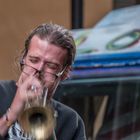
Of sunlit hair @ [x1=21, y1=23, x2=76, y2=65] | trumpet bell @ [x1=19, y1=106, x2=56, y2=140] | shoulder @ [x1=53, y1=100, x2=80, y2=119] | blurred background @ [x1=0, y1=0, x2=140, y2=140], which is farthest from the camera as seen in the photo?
blurred background @ [x1=0, y1=0, x2=140, y2=140]

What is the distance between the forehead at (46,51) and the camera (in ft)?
9.21

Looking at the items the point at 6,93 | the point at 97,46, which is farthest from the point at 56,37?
the point at 97,46

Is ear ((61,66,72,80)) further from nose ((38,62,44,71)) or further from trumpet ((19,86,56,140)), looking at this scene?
trumpet ((19,86,56,140))

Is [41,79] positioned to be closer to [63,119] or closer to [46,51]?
[46,51]

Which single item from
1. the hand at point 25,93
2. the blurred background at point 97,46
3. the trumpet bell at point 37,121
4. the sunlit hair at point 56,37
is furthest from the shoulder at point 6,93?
the blurred background at point 97,46

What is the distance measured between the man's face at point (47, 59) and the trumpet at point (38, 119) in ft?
0.84

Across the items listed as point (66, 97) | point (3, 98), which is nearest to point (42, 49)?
point (3, 98)

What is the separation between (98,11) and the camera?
9328mm

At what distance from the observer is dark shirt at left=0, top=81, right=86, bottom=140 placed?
296 cm

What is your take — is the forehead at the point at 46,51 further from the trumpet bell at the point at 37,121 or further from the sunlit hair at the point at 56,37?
the trumpet bell at the point at 37,121

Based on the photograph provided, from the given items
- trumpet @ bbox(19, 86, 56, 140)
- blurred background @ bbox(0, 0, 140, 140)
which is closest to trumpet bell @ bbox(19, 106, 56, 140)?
trumpet @ bbox(19, 86, 56, 140)

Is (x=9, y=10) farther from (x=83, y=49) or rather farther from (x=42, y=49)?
(x=42, y=49)

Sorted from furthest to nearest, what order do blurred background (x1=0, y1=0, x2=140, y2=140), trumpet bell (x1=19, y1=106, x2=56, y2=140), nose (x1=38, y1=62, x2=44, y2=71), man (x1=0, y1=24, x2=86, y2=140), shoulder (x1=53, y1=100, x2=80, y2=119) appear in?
1. blurred background (x1=0, y1=0, x2=140, y2=140)
2. shoulder (x1=53, y1=100, x2=80, y2=119)
3. nose (x1=38, y1=62, x2=44, y2=71)
4. man (x1=0, y1=24, x2=86, y2=140)
5. trumpet bell (x1=19, y1=106, x2=56, y2=140)

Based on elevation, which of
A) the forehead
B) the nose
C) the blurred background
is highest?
the forehead
